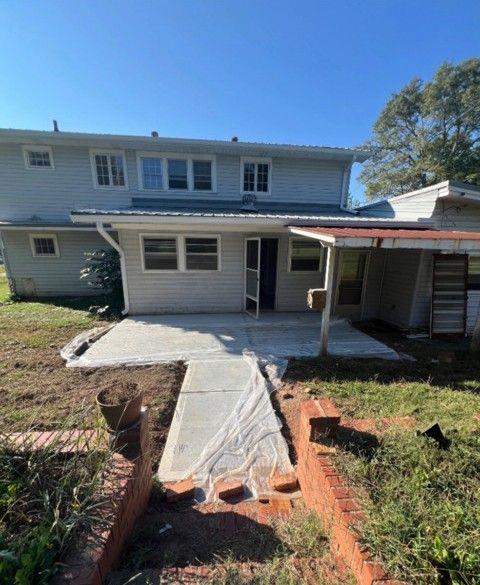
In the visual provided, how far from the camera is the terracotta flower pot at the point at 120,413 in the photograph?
1.89m

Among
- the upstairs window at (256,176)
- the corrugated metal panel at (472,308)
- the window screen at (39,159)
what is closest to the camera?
the corrugated metal panel at (472,308)

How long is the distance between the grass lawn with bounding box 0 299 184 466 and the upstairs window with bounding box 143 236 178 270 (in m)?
2.25

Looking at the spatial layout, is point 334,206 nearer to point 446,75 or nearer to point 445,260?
point 445,260

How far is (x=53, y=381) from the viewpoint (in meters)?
4.21

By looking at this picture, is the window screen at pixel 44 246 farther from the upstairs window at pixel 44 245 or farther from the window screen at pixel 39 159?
the window screen at pixel 39 159

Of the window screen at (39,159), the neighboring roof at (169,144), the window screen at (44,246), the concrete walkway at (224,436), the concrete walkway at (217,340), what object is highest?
the neighboring roof at (169,144)

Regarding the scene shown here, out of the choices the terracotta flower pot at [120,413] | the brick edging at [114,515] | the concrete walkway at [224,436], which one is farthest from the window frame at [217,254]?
the terracotta flower pot at [120,413]

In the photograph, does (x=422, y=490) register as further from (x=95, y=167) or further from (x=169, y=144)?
(x=95, y=167)

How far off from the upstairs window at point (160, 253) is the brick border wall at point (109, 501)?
566 centimetres

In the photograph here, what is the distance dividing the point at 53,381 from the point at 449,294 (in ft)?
28.4

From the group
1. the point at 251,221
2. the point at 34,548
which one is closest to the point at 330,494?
the point at 34,548

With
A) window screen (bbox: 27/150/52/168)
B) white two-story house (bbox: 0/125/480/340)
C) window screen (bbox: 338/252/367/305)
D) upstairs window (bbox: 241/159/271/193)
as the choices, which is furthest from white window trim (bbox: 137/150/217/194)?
window screen (bbox: 338/252/367/305)

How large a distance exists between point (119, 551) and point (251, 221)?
5982 millimetres

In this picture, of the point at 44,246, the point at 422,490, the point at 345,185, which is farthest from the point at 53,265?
the point at 422,490
